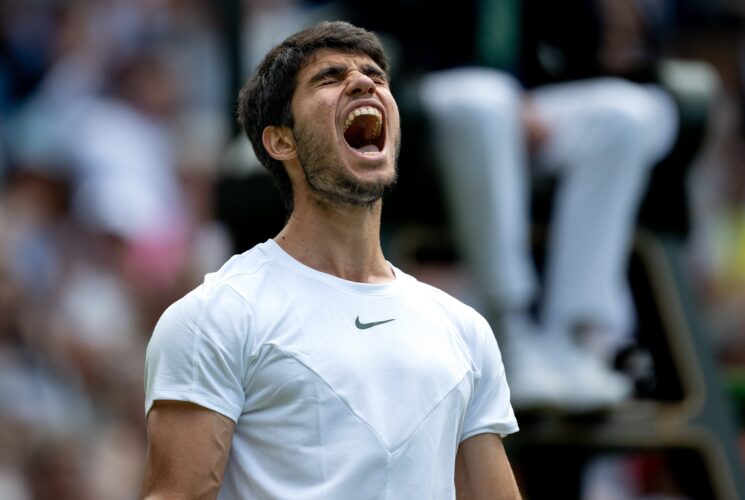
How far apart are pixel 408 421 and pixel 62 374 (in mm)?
3768

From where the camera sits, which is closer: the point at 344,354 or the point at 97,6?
the point at 344,354

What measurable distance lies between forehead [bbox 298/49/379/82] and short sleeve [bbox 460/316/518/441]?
55 centimetres

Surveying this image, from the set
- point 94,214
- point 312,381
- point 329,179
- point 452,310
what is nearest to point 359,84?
point 329,179

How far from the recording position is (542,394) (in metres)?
5.52

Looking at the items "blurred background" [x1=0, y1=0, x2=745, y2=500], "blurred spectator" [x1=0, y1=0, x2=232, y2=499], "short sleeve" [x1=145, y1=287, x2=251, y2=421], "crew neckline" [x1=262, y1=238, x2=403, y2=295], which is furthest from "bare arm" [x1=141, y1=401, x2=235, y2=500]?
"blurred spectator" [x1=0, y1=0, x2=232, y2=499]

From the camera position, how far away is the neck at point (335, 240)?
117 inches

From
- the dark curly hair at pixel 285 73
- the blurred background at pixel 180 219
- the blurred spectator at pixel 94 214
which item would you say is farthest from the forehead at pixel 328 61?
the blurred spectator at pixel 94 214

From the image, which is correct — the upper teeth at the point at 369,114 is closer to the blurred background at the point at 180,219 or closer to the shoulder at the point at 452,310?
the shoulder at the point at 452,310

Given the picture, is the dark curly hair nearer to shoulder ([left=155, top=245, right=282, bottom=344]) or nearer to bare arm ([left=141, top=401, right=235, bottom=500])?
shoulder ([left=155, top=245, right=282, bottom=344])

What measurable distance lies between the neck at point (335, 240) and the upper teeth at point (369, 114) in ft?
0.47

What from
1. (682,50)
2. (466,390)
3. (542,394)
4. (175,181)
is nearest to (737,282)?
(682,50)

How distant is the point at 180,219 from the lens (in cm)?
795

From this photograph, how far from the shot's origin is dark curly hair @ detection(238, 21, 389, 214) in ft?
9.80

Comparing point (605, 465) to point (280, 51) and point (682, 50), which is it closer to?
point (682, 50)
